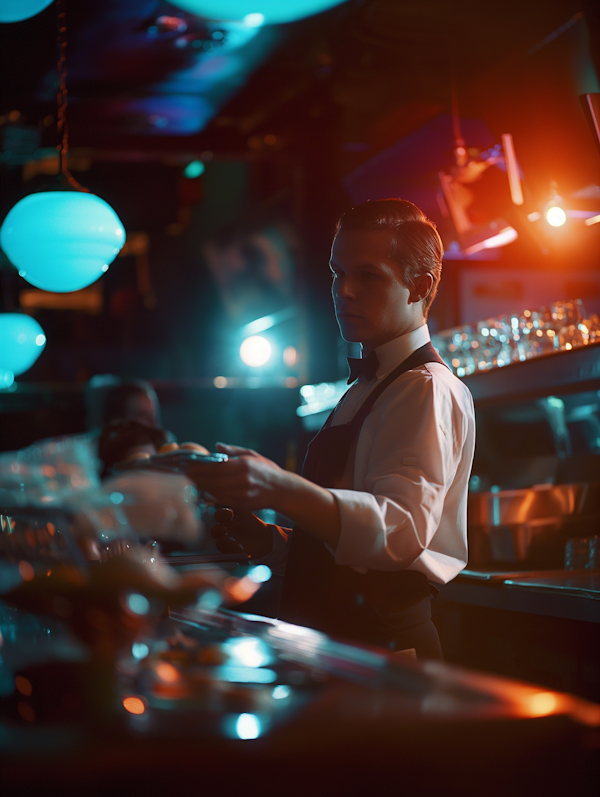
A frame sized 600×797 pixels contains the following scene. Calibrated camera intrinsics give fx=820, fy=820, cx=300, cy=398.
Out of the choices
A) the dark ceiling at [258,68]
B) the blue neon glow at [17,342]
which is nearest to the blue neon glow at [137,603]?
the dark ceiling at [258,68]

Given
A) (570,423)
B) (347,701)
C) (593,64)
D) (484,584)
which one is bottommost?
(484,584)

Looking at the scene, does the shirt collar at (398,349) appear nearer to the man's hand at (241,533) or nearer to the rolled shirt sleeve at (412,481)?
the rolled shirt sleeve at (412,481)

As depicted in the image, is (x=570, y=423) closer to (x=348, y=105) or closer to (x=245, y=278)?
(x=348, y=105)

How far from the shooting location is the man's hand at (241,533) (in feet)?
4.84

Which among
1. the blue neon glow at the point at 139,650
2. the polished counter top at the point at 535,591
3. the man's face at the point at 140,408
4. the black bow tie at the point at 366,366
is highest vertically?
the man's face at the point at 140,408

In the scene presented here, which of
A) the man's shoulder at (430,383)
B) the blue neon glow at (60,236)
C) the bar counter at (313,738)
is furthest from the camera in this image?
the blue neon glow at (60,236)

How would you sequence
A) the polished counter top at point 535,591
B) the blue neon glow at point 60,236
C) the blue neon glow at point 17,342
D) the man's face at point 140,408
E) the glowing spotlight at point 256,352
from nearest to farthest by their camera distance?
1. the polished counter top at point 535,591
2. the blue neon glow at point 60,236
3. the man's face at point 140,408
4. the blue neon glow at point 17,342
5. the glowing spotlight at point 256,352

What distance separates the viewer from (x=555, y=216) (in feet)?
9.64

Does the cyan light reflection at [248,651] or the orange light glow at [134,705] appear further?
the cyan light reflection at [248,651]

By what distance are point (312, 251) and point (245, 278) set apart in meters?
0.80

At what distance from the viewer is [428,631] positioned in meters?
1.41

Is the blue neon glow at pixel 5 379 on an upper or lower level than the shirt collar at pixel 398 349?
upper

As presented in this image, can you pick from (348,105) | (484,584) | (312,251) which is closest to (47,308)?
(312,251)

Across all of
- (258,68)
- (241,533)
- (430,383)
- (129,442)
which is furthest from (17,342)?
(430,383)
